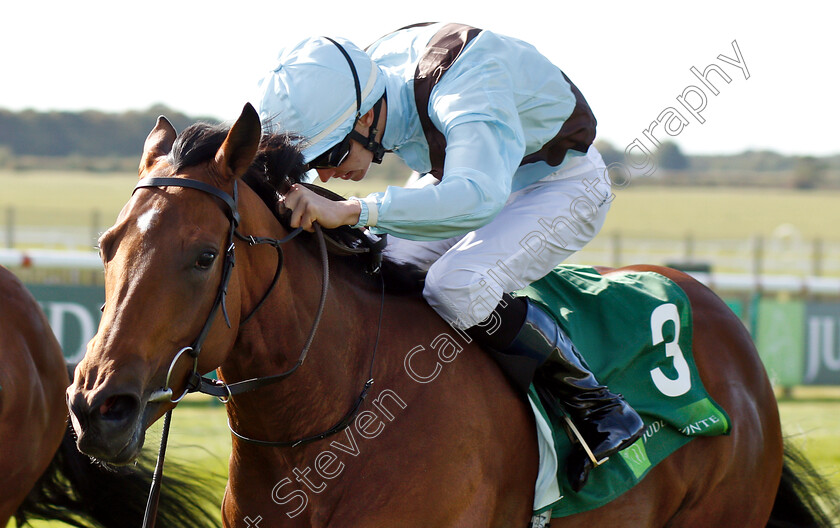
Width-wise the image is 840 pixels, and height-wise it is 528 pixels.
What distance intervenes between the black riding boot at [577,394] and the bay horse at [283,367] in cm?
14

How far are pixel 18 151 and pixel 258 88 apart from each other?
40320 mm

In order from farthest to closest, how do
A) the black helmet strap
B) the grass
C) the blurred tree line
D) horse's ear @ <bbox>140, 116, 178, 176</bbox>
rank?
the blurred tree line, the grass, the black helmet strap, horse's ear @ <bbox>140, 116, 178, 176</bbox>

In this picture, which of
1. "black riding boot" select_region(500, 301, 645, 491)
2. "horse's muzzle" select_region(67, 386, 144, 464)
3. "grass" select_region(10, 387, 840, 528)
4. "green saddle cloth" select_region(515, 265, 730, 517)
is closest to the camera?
"horse's muzzle" select_region(67, 386, 144, 464)

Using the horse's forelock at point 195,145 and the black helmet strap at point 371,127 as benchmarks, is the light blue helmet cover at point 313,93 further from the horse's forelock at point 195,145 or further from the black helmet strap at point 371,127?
the horse's forelock at point 195,145

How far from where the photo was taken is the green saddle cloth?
293 cm

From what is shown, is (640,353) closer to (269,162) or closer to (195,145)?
(269,162)

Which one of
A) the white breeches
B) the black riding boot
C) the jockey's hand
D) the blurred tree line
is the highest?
the jockey's hand

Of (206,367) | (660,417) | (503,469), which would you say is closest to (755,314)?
(660,417)

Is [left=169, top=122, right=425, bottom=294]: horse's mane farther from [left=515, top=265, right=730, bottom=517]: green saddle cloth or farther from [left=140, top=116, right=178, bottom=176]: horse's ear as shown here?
[left=515, top=265, right=730, bottom=517]: green saddle cloth

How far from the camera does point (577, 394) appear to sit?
2.71 metres

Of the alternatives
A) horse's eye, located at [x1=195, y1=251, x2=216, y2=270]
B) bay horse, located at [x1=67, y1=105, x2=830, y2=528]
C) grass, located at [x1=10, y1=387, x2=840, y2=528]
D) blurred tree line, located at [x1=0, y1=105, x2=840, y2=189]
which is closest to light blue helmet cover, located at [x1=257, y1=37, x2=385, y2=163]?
bay horse, located at [x1=67, y1=105, x2=830, y2=528]

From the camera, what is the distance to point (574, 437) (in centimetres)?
271

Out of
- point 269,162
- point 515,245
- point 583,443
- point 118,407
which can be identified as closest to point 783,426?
point 583,443

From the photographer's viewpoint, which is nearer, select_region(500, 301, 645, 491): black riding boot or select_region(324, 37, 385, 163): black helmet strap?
select_region(324, 37, 385, 163): black helmet strap
